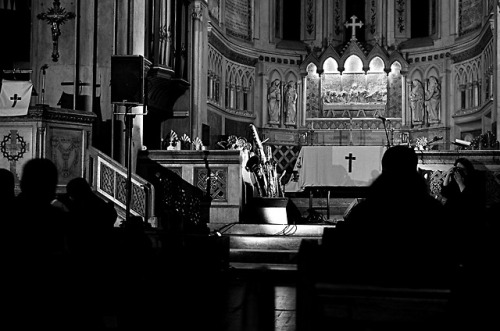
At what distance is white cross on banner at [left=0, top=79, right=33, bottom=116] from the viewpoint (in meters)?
9.45

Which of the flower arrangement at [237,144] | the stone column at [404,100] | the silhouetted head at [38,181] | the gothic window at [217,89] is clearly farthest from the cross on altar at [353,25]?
the silhouetted head at [38,181]

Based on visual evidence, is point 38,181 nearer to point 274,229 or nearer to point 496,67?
point 274,229

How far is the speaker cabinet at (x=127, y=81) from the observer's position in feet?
31.9

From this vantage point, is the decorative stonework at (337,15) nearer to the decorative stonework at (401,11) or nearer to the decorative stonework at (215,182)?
the decorative stonework at (401,11)

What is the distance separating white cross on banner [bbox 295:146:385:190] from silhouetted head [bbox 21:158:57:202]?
40.3 ft

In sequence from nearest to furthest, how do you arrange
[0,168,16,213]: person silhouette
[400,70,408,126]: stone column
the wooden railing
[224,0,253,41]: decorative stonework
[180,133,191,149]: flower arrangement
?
[0,168,16,213]: person silhouette → the wooden railing → [180,133,191,149]: flower arrangement → [224,0,253,41]: decorative stonework → [400,70,408,126]: stone column

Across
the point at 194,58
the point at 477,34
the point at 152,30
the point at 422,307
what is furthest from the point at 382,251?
the point at 477,34

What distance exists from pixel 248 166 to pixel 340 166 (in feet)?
10.5

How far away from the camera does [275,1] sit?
78.3 feet

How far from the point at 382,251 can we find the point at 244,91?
1949cm

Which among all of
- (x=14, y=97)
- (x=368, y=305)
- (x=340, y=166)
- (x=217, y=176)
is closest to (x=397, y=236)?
(x=368, y=305)

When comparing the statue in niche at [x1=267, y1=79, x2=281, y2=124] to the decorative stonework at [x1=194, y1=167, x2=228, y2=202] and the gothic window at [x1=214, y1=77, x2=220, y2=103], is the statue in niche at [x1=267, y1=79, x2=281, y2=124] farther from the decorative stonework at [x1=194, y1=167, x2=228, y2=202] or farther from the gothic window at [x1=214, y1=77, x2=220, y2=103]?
the decorative stonework at [x1=194, y1=167, x2=228, y2=202]

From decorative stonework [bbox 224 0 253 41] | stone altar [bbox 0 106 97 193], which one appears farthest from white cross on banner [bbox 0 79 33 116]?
decorative stonework [bbox 224 0 253 41]

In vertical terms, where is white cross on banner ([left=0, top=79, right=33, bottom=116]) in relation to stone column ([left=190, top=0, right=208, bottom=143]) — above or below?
below
